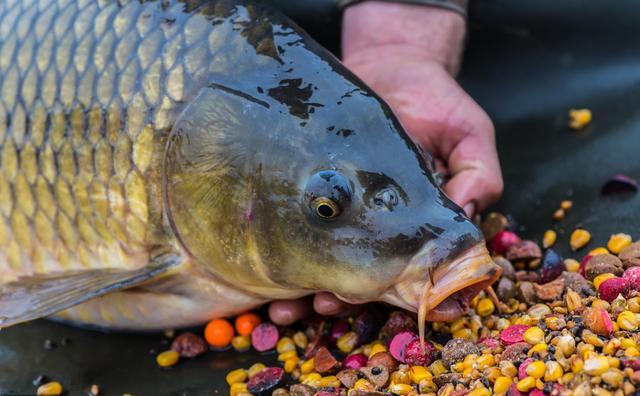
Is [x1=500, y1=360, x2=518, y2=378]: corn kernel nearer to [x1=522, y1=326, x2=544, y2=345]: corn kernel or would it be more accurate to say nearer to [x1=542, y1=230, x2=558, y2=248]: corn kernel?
[x1=522, y1=326, x2=544, y2=345]: corn kernel

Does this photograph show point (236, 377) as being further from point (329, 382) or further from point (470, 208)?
point (470, 208)

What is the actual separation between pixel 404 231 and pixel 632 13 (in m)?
1.62

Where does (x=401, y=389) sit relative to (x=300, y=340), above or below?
above

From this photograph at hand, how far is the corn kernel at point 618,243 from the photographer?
1.89 m

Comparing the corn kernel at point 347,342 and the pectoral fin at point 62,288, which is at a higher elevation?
the pectoral fin at point 62,288

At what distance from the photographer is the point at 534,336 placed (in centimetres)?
153

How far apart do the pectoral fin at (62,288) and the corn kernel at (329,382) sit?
0.43 metres

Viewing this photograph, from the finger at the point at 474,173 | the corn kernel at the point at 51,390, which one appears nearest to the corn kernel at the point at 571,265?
the finger at the point at 474,173

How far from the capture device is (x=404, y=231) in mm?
1510

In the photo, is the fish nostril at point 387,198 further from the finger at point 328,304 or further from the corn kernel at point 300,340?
the corn kernel at point 300,340

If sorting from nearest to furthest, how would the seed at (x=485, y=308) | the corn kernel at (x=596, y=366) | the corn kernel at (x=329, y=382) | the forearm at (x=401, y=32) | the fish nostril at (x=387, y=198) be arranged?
the corn kernel at (x=596, y=366), the fish nostril at (x=387, y=198), the corn kernel at (x=329, y=382), the seed at (x=485, y=308), the forearm at (x=401, y=32)

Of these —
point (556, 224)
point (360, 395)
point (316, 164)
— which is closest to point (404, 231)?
point (316, 164)

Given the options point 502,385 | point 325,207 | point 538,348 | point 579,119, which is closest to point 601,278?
point 538,348

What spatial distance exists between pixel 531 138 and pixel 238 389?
131 cm
